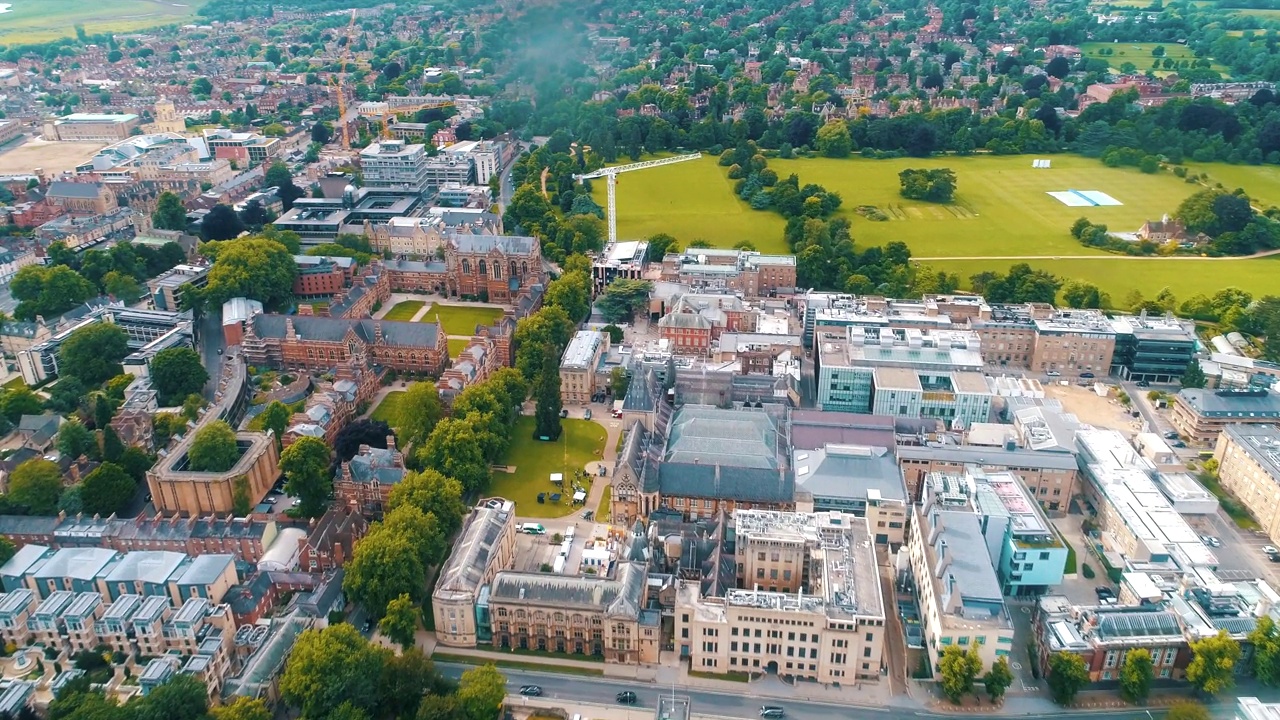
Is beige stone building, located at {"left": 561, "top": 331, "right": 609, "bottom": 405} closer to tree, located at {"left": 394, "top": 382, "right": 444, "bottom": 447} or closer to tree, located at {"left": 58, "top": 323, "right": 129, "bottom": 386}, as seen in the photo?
tree, located at {"left": 394, "top": 382, "right": 444, "bottom": 447}

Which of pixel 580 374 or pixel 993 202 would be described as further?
pixel 993 202

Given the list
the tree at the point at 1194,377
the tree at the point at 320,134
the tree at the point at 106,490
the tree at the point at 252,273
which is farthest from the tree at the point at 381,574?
the tree at the point at 320,134

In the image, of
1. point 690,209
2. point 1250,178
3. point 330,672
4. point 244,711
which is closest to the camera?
point 244,711

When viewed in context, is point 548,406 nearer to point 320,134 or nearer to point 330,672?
point 330,672

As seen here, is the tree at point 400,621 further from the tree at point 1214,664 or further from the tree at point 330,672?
the tree at point 1214,664

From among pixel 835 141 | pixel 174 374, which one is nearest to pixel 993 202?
pixel 835 141

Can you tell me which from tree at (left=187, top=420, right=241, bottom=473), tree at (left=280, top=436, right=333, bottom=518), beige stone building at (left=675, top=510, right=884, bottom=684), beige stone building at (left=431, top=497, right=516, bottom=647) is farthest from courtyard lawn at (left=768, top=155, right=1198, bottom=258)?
tree at (left=187, top=420, right=241, bottom=473)

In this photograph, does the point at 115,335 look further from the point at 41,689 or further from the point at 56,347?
the point at 41,689

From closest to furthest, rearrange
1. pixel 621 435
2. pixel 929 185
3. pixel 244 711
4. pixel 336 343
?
pixel 244 711 → pixel 621 435 → pixel 336 343 → pixel 929 185
